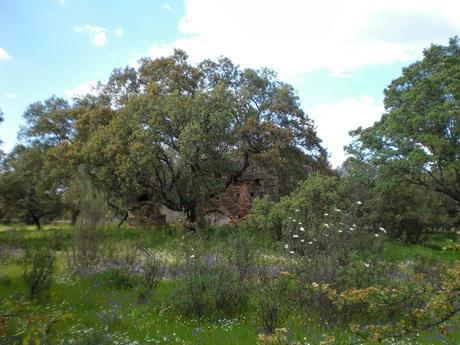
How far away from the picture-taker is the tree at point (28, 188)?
31.0 m

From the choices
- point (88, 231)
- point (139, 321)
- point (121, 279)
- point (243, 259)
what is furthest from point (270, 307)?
point (88, 231)

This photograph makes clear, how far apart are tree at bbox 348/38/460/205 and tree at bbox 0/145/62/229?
2082 centimetres

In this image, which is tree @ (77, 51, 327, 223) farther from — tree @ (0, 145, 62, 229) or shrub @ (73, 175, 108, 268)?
tree @ (0, 145, 62, 229)

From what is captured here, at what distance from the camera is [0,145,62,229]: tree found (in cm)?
3100

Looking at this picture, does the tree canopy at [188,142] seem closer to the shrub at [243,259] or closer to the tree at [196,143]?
the tree at [196,143]

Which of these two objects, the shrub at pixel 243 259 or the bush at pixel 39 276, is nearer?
the bush at pixel 39 276

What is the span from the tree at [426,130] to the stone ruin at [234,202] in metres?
5.85

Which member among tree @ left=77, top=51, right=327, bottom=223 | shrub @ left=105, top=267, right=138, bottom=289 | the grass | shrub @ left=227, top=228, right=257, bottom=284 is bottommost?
the grass

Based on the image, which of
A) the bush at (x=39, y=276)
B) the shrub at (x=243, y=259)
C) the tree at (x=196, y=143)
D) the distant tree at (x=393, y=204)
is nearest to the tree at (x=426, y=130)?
the distant tree at (x=393, y=204)

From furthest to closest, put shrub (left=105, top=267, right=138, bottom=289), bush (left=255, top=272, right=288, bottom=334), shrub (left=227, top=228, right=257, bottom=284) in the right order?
shrub (left=105, top=267, right=138, bottom=289), shrub (left=227, top=228, right=257, bottom=284), bush (left=255, top=272, right=288, bottom=334)

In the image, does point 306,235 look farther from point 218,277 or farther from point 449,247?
point 449,247

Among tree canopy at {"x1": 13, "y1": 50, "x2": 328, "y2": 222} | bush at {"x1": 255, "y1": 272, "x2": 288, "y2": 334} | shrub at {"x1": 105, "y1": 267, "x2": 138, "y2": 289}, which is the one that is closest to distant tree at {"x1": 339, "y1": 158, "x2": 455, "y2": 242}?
tree canopy at {"x1": 13, "y1": 50, "x2": 328, "y2": 222}

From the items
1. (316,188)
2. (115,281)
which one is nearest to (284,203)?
(316,188)

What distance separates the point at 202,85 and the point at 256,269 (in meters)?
19.0
